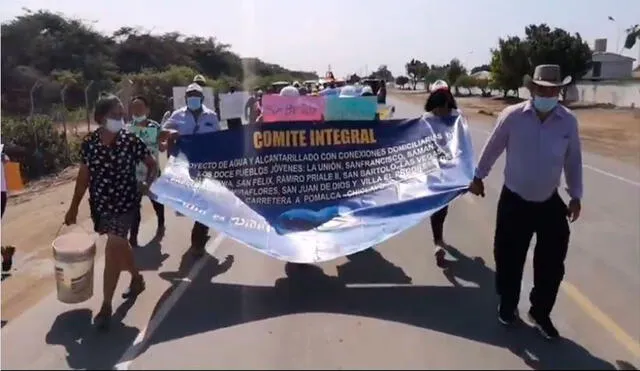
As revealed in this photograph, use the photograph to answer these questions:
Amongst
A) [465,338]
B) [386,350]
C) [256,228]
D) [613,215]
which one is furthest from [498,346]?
[613,215]

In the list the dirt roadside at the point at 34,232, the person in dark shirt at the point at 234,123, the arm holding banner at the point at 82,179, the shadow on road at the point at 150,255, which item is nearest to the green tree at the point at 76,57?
the person in dark shirt at the point at 234,123

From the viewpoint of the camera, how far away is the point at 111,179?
5.77 m

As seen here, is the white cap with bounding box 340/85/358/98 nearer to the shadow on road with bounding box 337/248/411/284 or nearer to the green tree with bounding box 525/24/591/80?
the shadow on road with bounding box 337/248/411/284

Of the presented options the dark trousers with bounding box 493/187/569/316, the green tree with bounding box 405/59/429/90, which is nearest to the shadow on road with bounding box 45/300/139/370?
the dark trousers with bounding box 493/187/569/316

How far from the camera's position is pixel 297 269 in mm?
7145

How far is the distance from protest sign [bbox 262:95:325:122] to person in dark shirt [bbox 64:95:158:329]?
5.97 metres

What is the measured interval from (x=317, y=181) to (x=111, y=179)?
2.23 metres

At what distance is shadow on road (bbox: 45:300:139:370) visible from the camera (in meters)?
4.87

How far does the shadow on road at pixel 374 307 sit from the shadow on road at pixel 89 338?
264mm

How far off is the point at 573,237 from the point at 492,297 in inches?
127

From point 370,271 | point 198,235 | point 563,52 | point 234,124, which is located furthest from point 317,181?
point 563,52

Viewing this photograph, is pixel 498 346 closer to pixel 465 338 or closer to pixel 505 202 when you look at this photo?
pixel 465 338

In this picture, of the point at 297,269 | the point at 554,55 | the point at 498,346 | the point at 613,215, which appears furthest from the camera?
the point at 554,55

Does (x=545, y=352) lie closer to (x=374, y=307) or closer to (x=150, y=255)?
(x=374, y=307)
